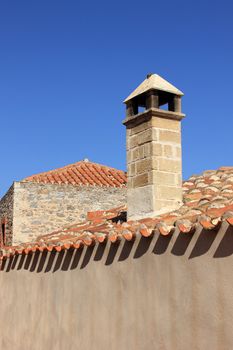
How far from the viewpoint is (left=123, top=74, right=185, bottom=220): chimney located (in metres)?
6.86

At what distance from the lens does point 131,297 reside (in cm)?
490

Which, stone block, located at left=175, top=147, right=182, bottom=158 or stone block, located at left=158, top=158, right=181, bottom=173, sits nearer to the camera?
stone block, located at left=158, top=158, right=181, bottom=173

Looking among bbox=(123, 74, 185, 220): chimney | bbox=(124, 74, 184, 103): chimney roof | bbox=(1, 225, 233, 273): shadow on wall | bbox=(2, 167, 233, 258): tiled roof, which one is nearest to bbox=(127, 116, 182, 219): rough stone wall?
bbox=(123, 74, 185, 220): chimney

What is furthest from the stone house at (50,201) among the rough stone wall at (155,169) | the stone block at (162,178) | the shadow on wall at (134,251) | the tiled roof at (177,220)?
the stone block at (162,178)

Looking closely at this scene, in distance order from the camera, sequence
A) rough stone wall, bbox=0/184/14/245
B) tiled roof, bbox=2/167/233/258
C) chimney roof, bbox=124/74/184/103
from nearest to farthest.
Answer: tiled roof, bbox=2/167/233/258
chimney roof, bbox=124/74/184/103
rough stone wall, bbox=0/184/14/245

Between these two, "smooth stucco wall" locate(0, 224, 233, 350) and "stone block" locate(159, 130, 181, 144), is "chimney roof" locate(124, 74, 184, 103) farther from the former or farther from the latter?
"smooth stucco wall" locate(0, 224, 233, 350)

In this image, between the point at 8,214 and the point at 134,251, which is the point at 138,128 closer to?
the point at 134,251

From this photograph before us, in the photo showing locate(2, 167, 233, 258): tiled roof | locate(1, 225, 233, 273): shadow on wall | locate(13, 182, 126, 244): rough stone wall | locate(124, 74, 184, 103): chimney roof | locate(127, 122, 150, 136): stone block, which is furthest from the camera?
locate(13, 182, 126, 244): rough stone wall

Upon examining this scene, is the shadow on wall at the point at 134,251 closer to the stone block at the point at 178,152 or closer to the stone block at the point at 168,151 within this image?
the stone block at the point at 168,151

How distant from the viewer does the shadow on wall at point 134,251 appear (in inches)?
153

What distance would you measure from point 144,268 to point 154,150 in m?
2.50

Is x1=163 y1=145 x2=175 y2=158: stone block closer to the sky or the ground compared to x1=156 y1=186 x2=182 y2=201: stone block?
closer to the sky

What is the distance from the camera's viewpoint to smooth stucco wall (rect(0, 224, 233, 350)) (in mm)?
3893

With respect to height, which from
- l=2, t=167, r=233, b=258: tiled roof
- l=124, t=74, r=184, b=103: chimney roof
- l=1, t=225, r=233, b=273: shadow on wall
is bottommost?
l=1, t=225, r=233, b=273: shadow on wall
